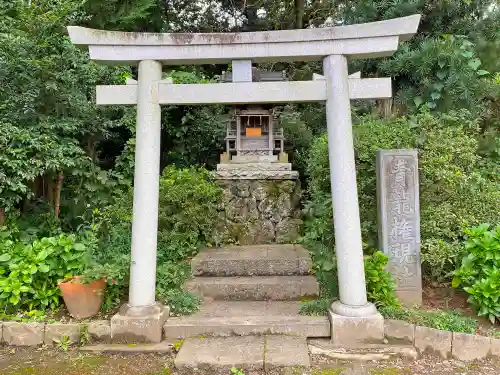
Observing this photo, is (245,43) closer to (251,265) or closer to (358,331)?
(251,265)

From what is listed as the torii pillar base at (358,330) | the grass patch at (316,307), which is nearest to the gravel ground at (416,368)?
the torii pillar base at (358,330)

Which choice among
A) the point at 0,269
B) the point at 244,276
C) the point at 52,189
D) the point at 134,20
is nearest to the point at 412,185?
the point at 244,276

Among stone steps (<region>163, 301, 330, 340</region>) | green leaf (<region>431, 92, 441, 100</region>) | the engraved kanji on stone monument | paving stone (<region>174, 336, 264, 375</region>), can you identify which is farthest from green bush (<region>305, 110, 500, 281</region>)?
paving stone (<region>174, 336, 264, 375</region>)

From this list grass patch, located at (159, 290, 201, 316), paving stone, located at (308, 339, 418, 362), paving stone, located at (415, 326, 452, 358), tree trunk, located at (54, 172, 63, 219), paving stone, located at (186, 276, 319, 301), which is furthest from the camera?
tree trunk, located at (54, 172, 63, 219)

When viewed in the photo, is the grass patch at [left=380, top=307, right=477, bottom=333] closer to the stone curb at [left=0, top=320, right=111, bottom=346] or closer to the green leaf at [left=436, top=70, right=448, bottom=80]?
the stone curb at [left=0, top=320, right=111, bottom=346]

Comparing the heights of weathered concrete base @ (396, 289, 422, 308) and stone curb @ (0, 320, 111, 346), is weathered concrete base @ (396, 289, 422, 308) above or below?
above

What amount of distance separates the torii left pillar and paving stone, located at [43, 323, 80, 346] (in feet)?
1.48

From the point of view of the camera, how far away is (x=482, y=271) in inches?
152

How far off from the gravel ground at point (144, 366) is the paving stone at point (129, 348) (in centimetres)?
5

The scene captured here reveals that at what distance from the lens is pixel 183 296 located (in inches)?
166

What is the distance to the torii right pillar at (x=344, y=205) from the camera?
3713mm

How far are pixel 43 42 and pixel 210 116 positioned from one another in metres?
3.71

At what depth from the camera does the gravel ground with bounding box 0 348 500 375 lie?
3.23 m

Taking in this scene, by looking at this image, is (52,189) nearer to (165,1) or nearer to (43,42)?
(43,42)
